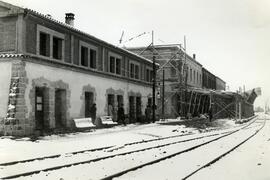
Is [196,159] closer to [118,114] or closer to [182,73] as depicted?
[118,114]

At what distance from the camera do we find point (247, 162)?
10.5 m

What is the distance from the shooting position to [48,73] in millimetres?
18641

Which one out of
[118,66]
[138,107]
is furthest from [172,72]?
[118,66]

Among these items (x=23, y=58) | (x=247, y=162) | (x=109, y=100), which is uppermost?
A: (x=23, y=58)

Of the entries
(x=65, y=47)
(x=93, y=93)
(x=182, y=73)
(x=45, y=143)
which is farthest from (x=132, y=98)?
(x=45, y=143)

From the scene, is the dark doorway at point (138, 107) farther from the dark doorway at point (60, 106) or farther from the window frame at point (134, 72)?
the dark doorway at point (60, 106)

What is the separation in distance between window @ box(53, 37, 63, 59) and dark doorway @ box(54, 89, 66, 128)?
1.78 m

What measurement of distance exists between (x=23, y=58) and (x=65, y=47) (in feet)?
13.1

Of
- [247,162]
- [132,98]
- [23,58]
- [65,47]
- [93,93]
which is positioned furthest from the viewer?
[132,98]

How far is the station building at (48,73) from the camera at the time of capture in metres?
16.7

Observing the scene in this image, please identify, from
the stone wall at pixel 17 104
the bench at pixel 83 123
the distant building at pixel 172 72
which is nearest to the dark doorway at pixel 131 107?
the bench at pixel 83 123

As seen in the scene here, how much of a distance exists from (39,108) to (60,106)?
6.22 ft

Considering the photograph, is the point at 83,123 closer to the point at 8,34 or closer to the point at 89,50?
the point at 89,50

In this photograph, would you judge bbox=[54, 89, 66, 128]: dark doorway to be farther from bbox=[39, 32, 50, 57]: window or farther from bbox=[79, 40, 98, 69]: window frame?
bbox=[79, 40, 98, 69]: window frame
